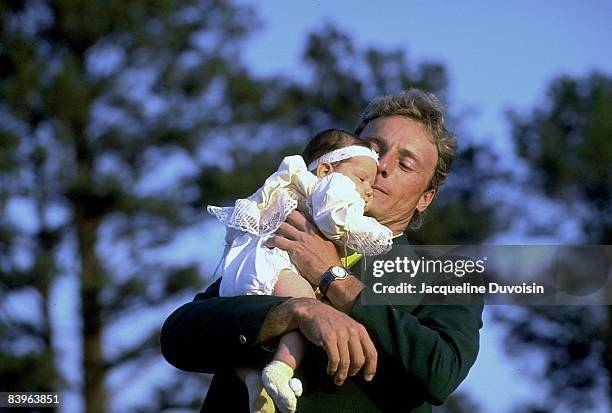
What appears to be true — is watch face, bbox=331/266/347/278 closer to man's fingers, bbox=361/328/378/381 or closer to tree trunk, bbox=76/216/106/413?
man's fingers, bbox=361/328/378/381

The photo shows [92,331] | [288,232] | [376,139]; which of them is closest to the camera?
[288,232]

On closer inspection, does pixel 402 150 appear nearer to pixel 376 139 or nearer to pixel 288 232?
pixel 376 139

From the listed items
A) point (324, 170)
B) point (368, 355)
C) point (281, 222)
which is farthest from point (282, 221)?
point (368, 355)

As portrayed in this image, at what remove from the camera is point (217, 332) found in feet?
8.95

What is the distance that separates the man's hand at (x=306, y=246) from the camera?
9.26 feet

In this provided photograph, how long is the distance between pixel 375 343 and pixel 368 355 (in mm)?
60

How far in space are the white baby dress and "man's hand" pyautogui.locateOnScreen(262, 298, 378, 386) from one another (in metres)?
0.15

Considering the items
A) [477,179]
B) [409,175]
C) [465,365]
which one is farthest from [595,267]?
[477,179]

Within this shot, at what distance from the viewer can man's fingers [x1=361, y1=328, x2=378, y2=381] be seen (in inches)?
103

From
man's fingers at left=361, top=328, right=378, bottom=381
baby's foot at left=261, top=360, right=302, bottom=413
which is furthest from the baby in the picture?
man's fingers at left=361, top=328, right=378, bottom=381

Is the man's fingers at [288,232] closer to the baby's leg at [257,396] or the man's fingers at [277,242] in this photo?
the man's fingers at [277,242]

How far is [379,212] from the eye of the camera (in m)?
3.31

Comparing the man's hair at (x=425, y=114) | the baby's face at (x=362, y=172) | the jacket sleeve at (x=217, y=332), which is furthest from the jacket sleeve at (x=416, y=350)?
the man's hair at (x=425, y=114)

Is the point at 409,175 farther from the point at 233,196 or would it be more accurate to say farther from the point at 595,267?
the point at 233,196
